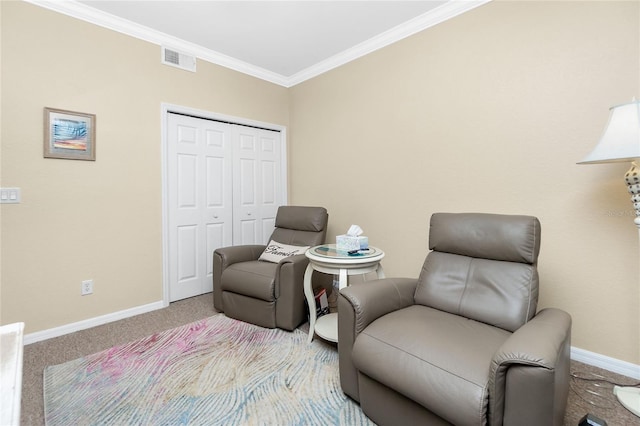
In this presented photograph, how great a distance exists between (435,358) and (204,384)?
4.46 ft

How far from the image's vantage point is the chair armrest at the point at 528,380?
99cm

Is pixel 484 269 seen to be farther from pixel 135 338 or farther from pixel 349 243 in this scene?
pixel 135 338

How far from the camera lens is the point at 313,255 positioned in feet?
7.25

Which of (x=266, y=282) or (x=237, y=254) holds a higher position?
(x=237, y=254)

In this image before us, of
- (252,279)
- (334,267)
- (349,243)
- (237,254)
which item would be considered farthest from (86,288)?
(349,243)

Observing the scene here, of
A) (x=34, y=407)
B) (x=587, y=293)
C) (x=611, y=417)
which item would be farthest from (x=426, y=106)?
(x=34, y=407)

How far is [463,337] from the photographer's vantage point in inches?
54.9

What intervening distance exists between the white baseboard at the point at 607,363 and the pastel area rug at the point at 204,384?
1.59m

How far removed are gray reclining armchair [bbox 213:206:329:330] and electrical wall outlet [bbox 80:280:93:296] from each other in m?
1.02

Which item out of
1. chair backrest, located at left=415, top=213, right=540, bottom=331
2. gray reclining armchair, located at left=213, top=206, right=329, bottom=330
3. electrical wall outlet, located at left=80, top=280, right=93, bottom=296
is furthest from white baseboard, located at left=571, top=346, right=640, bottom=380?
electrical wall outlet, located at left=80, top=280, right=93, bottom=296

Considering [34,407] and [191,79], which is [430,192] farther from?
[34,407]

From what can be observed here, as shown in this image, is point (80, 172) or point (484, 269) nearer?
point (484, 269)

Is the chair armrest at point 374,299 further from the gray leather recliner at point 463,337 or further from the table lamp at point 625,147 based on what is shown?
the table lamp at point 625,147

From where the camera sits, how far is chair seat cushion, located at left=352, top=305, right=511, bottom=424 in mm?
1104
